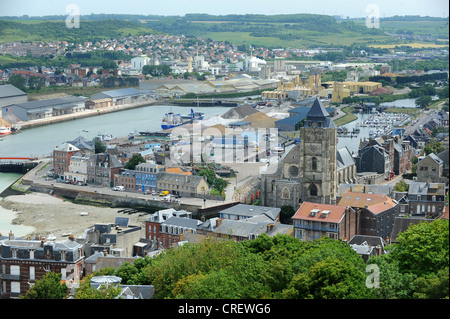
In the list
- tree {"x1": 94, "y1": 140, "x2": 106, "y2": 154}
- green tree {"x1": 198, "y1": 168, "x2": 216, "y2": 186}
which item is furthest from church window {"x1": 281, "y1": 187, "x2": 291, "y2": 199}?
tree {"x1": 94, "y1": 140, "x2": 106, "y2": 154}

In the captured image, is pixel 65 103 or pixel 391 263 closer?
pixel 391 263

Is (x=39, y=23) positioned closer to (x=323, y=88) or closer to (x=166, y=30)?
(x=166, y=30)

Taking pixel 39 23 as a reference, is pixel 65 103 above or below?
below

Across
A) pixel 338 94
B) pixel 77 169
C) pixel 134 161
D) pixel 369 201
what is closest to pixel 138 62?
pixel 338 94

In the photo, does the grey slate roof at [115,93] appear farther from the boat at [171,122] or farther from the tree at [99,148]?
the tree at [99,148]

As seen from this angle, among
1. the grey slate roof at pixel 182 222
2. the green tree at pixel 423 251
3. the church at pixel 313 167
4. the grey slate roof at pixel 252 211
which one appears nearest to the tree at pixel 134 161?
the church at pixel 313 167

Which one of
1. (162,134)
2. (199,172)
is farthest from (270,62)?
(199,172)

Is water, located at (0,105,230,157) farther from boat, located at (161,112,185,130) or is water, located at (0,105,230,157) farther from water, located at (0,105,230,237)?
boat, located at (161,112,185,130)
